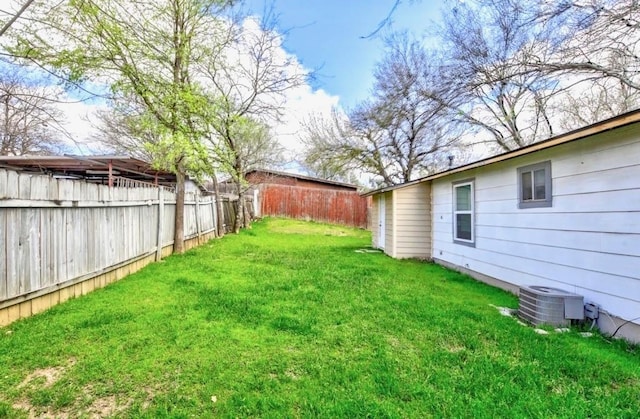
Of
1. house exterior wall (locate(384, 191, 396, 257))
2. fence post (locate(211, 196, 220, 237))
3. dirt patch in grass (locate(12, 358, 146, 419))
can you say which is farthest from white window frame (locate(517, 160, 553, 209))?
fence post (locate(211, 196, 220, 237))

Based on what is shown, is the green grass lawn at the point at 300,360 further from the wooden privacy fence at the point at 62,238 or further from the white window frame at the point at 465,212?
the white window frame at the point at 465,212

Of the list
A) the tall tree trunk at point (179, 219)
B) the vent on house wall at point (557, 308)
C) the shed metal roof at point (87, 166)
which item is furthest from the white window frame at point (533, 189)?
the shed metal roof at point (87, 166)

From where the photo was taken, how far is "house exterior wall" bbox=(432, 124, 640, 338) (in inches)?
130

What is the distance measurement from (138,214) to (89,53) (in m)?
3.09

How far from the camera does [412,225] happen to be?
337 inches

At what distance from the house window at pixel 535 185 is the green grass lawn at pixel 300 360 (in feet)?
4.73

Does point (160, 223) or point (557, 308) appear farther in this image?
point (160, 223)

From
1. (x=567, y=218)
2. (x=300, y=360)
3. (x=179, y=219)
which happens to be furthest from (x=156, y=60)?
(x=567, y=218)

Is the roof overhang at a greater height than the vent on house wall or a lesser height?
greater

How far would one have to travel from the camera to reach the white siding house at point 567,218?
329 cm

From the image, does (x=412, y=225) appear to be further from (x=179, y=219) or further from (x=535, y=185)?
(x=179, y=219)

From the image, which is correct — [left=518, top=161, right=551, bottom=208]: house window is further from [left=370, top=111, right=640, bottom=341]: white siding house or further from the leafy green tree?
the leafy green tree

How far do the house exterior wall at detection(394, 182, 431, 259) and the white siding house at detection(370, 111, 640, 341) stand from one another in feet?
5.54

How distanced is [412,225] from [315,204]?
10902mm
